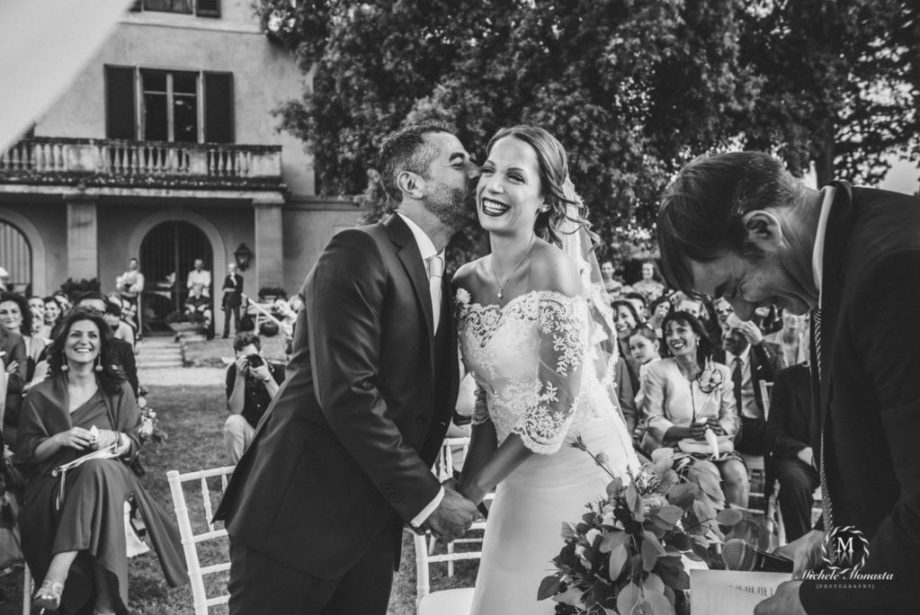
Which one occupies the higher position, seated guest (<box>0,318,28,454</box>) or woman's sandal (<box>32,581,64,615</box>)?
seated guest (<box>0,318,28,454</box>)

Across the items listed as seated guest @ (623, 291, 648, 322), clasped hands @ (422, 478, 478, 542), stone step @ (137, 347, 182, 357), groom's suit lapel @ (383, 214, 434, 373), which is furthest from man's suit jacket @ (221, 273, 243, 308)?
clasped hands @ (422, 478, 478, 542)

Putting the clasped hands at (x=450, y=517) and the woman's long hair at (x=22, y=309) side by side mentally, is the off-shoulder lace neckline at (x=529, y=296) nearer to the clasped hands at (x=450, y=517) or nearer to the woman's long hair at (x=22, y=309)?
the clasped hands at (x=450, y=517)

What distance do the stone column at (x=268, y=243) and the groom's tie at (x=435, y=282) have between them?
20287 millimetres

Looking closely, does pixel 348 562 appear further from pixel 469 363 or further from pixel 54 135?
pixel 54 135

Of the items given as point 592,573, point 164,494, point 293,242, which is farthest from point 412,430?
point 293,242

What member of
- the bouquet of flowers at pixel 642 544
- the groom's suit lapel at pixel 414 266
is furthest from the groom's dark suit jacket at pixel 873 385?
the groom's suit lapel at pixel 414 266

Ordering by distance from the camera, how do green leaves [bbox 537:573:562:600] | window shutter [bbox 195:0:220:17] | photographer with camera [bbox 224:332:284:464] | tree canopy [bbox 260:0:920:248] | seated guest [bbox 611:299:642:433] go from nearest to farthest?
green leaves [bbox 537:573:562:600] → seated guest [bbox 611:299:642:433] → photographer with camera [bbox 224:332:284:464] → tree canopy [bbox 260:0:920:248] → window shutter [bbox 195:0:220:17]

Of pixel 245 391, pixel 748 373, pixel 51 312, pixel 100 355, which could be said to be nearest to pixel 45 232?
pixel 51 312

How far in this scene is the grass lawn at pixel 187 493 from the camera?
18.5 ft

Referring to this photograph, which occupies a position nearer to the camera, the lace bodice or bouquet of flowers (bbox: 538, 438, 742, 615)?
bouquet of flowers (bbox: 538, 438, 742, 615)

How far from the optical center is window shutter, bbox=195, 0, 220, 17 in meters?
22.3

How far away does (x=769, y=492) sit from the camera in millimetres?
6254

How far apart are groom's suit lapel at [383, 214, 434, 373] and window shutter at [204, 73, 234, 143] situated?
21.3 metres

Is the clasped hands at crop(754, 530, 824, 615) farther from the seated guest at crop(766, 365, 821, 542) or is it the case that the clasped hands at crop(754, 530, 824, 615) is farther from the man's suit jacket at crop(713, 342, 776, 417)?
the man's suit jacket at crop(713, 342, 776, 417)
